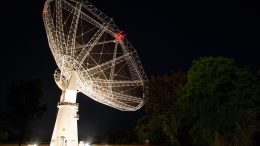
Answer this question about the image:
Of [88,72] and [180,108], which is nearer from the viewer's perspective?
[88,72]

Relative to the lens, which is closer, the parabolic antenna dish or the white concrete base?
the parabolic antenna dish

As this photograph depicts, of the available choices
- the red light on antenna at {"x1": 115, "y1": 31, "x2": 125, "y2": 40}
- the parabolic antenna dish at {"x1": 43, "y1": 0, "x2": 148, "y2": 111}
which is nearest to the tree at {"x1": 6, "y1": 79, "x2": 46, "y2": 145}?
the parabolic antenna dish at {"x1": 43, "y1": 0, "x2": 148, "y2": 111}

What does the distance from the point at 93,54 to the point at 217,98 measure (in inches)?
489

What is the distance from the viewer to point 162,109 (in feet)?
148

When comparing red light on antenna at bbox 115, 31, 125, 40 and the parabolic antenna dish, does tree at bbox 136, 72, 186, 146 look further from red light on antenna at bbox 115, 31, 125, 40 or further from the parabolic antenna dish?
red light on antenna at bbox 115, 31, 125, 40

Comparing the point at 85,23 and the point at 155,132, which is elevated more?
the point at 85,23

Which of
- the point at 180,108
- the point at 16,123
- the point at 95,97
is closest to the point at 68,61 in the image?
the point at 95,97

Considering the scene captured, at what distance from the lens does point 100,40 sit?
1316 inches

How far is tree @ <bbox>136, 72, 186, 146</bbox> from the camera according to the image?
44656 mm

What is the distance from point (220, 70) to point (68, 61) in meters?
14.5

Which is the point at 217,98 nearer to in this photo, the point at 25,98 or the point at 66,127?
the point at 66,127

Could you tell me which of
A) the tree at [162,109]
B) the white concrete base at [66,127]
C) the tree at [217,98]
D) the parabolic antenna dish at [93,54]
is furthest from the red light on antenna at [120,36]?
the tree at [162,109]

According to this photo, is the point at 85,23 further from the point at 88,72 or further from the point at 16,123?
the point at 16,123

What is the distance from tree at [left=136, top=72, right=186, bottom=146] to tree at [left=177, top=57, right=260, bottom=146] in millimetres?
5661
